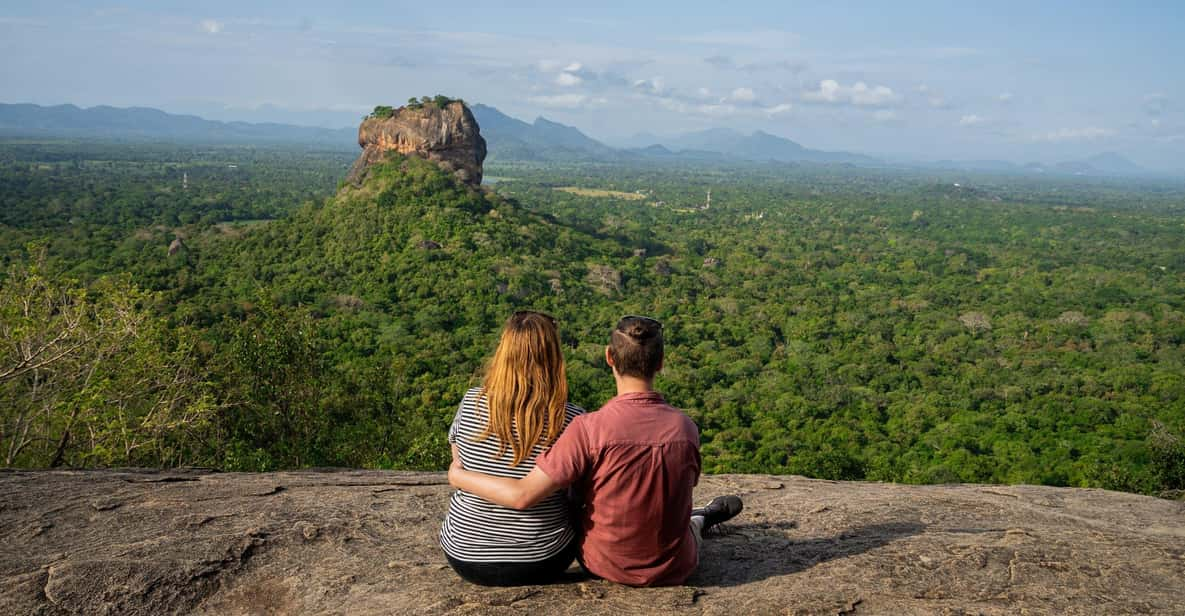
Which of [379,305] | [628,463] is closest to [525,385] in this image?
[628,463]

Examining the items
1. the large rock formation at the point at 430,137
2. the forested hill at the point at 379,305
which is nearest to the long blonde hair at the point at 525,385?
the forested hill at the point at 379,305

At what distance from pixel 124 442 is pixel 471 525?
10.3 m

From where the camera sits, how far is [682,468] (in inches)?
147

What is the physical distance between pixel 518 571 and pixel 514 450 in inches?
27.9

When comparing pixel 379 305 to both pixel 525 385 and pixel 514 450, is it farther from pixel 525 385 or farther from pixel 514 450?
pixel 525 385

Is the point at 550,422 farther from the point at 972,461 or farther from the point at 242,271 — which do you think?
the point at 242,271

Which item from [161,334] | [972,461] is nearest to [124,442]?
[161,334]

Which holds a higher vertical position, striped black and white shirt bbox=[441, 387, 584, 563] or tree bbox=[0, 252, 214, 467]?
striped black and white shirt bbox=[441, 387, 584, 563]

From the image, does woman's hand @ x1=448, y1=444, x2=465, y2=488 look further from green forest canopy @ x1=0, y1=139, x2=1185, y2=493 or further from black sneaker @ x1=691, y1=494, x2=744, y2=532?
black sneaker @ x1=691, y1=494, x2=744, y2=532

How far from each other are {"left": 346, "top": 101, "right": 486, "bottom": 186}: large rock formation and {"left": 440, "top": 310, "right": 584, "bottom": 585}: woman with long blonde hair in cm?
4755

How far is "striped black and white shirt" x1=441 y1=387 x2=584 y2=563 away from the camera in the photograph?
3852mm

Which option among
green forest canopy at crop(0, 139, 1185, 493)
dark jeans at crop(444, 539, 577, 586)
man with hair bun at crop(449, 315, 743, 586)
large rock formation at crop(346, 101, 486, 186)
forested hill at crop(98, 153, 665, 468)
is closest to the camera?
man with hair bun at crop(449, 315, 743, 586)

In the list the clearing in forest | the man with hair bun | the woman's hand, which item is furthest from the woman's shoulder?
the clearing in forest

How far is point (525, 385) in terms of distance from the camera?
370 cm
